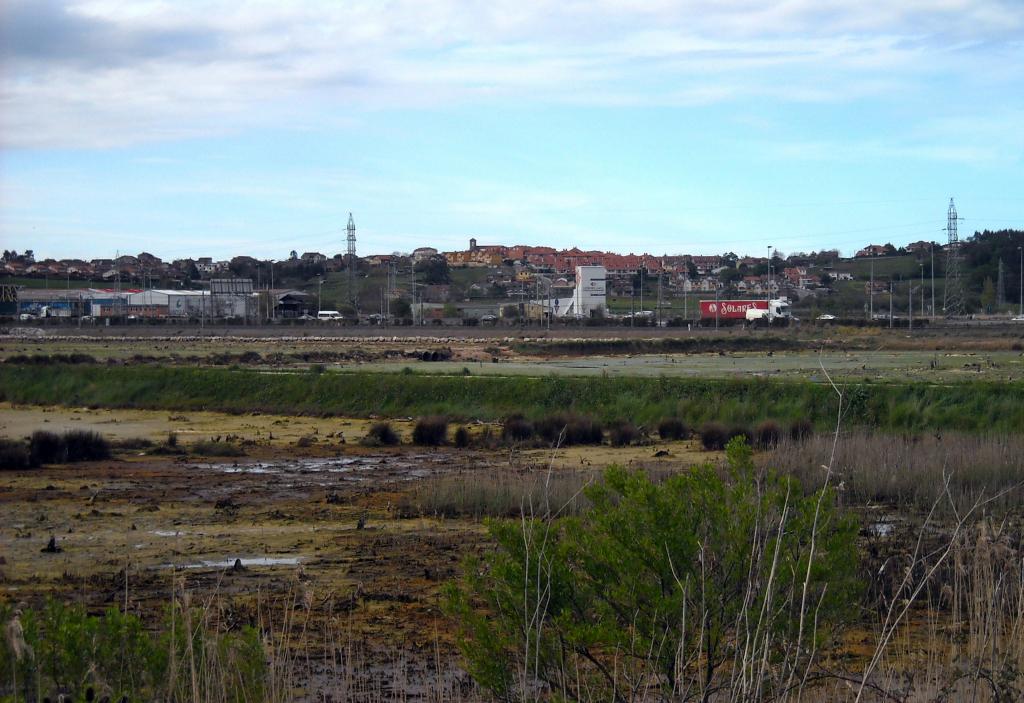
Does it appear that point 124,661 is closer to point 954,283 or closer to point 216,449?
point 216,449

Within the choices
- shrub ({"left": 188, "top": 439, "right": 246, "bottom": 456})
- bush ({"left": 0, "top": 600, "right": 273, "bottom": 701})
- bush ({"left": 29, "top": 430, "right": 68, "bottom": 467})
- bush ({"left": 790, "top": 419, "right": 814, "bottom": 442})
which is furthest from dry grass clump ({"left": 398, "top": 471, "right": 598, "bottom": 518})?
bush ({"left": 29, "top": 430, "right": 68, "bottom": 467})

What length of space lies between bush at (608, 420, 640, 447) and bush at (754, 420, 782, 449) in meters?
3.42

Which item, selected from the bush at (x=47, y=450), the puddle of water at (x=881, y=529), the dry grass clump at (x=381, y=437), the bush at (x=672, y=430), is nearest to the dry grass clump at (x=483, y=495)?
the puddle of water at (x=881, y=529)

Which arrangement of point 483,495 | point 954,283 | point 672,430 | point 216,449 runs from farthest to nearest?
point 954,283, point 672,430, point 216,449, point 483,495

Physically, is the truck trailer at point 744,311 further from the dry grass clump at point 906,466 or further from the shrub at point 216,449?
the dry grass clump at point 906,466

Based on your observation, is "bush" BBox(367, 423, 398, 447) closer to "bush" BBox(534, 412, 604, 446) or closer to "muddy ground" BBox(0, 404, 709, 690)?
"muddy ground" BBox(0, 404, 709, 690)

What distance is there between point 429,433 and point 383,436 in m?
1.31

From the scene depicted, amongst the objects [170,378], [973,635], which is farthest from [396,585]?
[170,378]

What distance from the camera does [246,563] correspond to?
49.1ft

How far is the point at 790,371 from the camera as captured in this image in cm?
4903

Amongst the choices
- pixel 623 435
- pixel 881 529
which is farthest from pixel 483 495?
pixel 623 435

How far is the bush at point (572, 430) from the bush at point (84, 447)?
11.7 meters

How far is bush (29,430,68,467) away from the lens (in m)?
27.9

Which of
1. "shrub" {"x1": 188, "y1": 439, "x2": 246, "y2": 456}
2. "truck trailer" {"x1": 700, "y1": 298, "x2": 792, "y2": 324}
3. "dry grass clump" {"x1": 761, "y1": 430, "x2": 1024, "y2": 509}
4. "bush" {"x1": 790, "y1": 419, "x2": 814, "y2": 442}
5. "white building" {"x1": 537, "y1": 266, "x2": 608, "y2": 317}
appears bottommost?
"shrub" {"x1": 188, "y1": 439, "x2": 246, "y2": 456}
